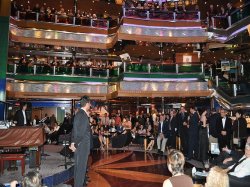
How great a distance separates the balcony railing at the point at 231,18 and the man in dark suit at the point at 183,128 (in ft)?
24.1

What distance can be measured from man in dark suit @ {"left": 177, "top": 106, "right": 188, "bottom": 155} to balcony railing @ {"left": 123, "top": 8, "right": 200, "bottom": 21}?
34.4 ft

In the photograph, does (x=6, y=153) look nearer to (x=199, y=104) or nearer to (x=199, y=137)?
(x=199, y=137)

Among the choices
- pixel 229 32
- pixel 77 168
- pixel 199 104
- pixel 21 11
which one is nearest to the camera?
pixel 77 168

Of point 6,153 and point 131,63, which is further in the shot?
point 131,63

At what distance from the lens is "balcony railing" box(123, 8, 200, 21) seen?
19.2 metres

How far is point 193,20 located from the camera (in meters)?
19.7

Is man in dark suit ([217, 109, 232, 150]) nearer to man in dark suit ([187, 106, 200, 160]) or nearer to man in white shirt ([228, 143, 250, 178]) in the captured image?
man in dark suit ([187, 106, 200, 160])

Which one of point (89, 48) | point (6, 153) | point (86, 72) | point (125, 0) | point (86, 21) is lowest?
point (6, 153)

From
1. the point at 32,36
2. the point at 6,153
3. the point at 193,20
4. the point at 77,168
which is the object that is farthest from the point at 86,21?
the point at 77,168

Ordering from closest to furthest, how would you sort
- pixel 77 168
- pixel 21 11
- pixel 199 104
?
pixel 77 168
pixel 21 11
pixel 199 104

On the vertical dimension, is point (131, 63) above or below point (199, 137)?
above

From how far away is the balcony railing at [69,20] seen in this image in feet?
60.8

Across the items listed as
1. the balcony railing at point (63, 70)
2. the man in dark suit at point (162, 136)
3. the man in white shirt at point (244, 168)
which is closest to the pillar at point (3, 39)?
the balcony railing at point (63, 70)

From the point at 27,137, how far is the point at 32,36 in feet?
44.2
